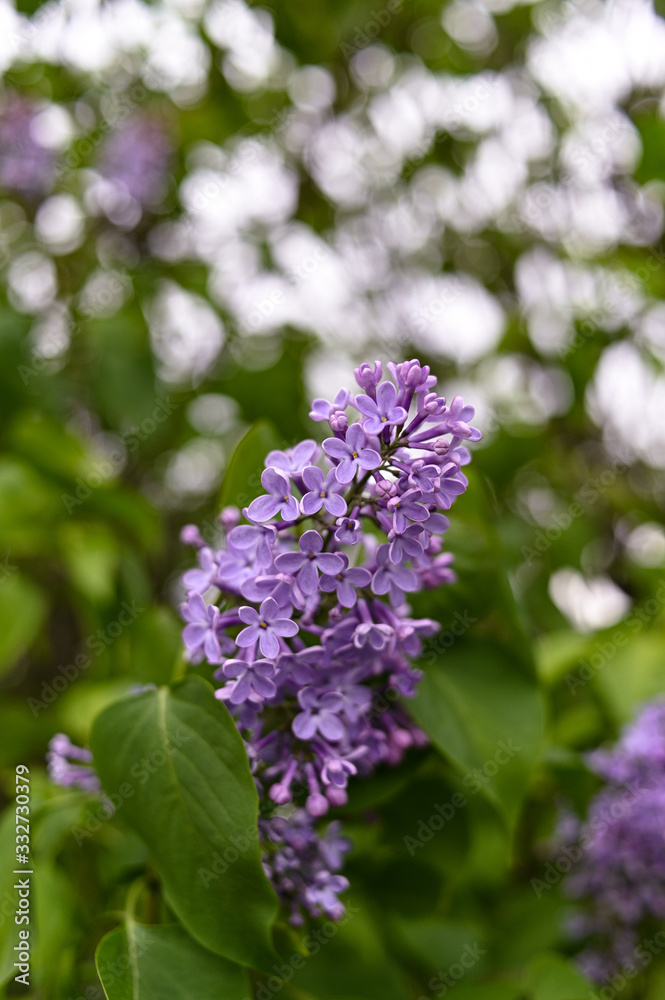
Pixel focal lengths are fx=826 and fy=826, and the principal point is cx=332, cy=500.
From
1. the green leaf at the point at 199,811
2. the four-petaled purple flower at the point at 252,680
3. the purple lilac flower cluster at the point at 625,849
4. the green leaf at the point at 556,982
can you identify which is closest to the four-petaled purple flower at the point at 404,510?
the four-petaled purple flower at the point at 252,680

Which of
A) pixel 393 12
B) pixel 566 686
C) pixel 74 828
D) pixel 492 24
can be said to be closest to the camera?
pixel 74 828

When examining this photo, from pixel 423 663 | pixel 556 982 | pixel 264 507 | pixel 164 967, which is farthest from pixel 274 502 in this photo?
pixel 556 982

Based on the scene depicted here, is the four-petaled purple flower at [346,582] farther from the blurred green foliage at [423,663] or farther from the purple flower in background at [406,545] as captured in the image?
the blurred green foliage at [423,663]

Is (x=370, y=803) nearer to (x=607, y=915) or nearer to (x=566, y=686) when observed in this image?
(x=607, y=915)

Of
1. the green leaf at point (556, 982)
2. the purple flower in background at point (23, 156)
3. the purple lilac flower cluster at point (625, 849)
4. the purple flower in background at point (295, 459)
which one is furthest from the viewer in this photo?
the purple flower in background at point (23, 156)

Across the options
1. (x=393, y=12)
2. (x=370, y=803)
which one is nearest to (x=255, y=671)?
(x=370, y=803)

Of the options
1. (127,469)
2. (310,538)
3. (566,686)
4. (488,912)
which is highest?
(310,538)
